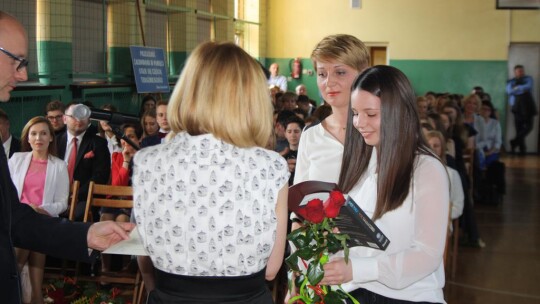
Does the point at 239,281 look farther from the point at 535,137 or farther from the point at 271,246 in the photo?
the point at 535,137

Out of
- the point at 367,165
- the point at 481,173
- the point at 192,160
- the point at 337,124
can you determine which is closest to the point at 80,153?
the point at 337,124

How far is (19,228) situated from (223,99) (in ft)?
3.00

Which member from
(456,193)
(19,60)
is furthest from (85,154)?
(19,60)

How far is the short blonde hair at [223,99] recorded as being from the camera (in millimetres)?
1925

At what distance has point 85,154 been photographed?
6.32 metres

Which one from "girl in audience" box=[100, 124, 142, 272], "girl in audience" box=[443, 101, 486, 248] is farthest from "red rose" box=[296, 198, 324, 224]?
"girl in audience" box=[443, 101, 486, 248]

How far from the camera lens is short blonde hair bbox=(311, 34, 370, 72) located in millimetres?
3064

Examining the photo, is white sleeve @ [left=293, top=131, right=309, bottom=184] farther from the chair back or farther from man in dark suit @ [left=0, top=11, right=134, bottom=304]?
the chair back

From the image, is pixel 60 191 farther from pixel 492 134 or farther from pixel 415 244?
pixel 492 134

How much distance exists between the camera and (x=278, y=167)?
200 cm

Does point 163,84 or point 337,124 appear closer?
point 337,124

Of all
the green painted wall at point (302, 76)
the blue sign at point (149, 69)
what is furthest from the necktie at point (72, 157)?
the green painted wall at point (302, 76)

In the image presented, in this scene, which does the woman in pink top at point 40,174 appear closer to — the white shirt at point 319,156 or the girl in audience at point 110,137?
the girl in audience at point 110,137

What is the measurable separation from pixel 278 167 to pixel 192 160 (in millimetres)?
219
